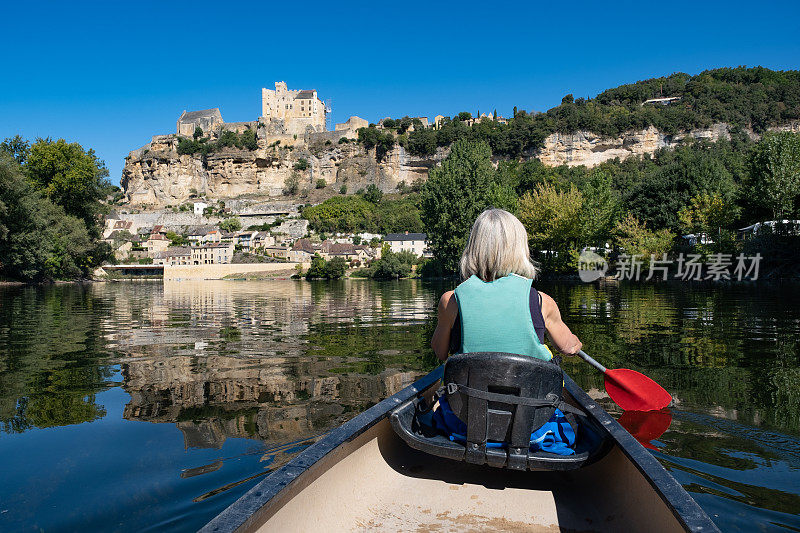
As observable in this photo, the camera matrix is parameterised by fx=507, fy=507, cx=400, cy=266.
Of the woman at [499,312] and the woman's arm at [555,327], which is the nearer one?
the woman at [499,312]

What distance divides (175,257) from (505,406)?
8414cm

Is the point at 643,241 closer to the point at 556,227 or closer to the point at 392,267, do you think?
the point at 556,227

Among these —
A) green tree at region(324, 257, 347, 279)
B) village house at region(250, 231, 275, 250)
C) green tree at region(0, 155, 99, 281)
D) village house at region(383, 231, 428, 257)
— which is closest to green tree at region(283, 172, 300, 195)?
village house at region(250, 231, 275, 250)

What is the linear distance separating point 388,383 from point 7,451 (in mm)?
3519

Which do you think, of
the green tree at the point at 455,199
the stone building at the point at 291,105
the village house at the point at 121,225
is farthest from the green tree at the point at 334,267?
the stone building at the point at 291,105

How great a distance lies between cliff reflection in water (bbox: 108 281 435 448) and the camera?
456 centimetres

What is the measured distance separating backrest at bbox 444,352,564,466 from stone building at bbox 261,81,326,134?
12486cm

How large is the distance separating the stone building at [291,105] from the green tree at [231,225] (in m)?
36.8

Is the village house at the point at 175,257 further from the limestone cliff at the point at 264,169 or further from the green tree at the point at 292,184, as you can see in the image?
the green tree at the point at 292,184

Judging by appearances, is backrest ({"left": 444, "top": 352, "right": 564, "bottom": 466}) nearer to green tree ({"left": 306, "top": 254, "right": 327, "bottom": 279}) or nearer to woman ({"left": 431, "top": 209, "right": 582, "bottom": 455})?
woman ({"left": 431, "top": 209, "right": 582, "bottom": 455})

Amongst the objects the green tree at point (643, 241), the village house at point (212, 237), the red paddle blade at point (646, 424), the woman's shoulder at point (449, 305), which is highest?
the village house at point (212, 237)

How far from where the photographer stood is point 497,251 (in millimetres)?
2703

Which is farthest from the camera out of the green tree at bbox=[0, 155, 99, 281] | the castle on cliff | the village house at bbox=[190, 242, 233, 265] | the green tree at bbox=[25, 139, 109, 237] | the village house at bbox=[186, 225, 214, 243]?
the castle on cliff

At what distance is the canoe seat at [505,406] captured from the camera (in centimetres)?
239
